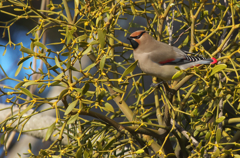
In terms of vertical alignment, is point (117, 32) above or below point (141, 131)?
above

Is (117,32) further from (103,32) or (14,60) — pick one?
(103,32)

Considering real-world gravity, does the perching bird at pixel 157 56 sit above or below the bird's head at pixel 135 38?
below

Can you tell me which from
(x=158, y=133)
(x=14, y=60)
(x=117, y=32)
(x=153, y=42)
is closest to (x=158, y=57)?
(x=153, y=42)

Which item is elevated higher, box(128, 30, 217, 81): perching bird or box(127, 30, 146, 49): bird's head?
box(127, 30, 146, 49): bird's head

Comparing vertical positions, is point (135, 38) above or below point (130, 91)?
above

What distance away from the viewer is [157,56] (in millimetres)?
796

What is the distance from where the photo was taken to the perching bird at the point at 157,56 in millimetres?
745

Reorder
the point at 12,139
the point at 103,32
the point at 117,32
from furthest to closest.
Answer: the point at 12,139 → the point at 117,32 → the point at 103,32

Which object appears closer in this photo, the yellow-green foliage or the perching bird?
the yellow-green foliage

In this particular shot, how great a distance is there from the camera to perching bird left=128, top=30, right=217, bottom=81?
0.74 m

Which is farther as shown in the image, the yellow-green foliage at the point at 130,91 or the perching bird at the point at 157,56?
the perching bird at the point at 157,56

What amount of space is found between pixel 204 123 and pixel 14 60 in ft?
4.20

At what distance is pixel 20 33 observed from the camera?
5.17 feet

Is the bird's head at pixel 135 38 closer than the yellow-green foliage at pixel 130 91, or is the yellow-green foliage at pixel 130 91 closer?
the yellow-green foliage at pixel 130 91
